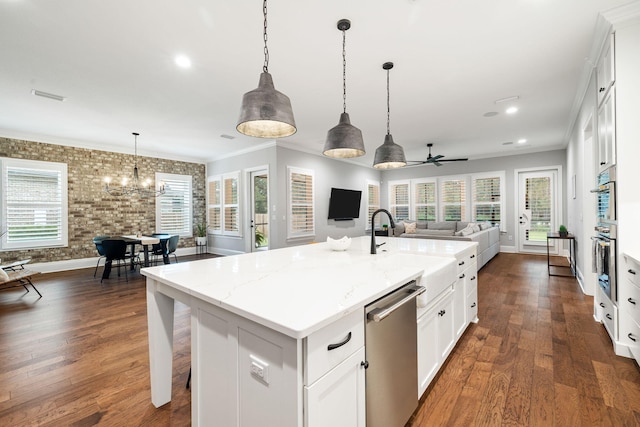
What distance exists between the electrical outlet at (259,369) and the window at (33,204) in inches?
264

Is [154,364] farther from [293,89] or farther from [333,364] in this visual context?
[293,89]

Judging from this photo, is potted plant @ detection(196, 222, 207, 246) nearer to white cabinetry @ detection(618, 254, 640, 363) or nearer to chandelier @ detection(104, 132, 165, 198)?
chandelier @ detection(104, 132, 165, 198)

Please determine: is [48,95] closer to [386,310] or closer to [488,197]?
[386,310]

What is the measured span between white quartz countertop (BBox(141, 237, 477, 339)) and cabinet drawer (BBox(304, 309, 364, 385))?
6 centimetres

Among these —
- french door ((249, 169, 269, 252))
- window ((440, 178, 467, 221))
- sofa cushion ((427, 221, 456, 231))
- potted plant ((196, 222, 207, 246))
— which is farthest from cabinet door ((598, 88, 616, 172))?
potted plant ((196, 222, 207, 246))

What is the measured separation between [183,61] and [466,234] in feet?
16.6

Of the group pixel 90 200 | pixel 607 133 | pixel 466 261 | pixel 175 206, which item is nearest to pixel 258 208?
pixel 175 206

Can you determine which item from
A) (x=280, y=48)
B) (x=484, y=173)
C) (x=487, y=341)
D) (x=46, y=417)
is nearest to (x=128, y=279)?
(x=46, y=417)

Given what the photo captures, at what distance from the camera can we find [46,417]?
5.42 feet

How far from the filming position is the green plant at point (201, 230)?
25.1 ft

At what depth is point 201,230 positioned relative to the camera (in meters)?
7.68

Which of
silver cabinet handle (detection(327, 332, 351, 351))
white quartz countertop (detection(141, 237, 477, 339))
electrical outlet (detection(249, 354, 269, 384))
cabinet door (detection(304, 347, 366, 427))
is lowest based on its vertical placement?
cabinet door (detection(304, 347, 366, 427))

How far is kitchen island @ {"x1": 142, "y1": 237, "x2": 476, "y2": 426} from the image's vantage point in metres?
0.94

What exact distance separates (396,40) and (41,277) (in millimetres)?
6952
